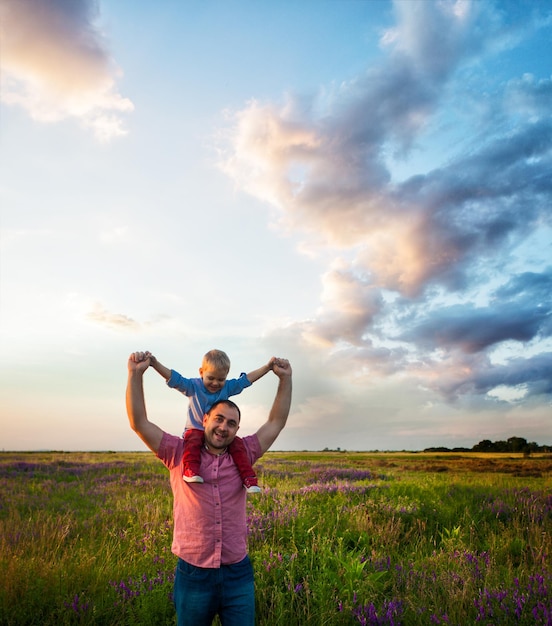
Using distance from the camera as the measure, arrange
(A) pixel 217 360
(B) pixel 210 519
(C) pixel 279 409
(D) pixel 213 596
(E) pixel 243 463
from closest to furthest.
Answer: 1. (D) pixel 213 596
2. (B) pixel 210 519
3. (E) pixel 243 463
4. (C) pixel 279 409
5. (A) pixel 217 360

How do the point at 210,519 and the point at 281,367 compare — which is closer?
the point at 210,519

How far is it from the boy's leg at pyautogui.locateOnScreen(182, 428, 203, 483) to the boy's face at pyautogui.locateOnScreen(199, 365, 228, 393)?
78.8 inches

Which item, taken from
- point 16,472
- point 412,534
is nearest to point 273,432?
point 412,534

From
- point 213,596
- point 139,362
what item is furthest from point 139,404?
point 213,596

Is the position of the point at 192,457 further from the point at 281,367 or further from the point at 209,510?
the point at 281,367

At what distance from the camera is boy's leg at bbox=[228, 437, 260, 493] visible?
3094 millimetres

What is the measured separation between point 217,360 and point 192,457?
86.5 inches

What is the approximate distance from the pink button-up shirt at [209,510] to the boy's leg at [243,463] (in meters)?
0.05

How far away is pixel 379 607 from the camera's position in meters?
4.47

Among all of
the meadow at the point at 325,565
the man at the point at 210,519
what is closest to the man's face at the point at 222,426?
the man at the point at 210,519

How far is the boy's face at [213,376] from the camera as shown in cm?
522

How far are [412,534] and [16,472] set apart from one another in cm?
1707

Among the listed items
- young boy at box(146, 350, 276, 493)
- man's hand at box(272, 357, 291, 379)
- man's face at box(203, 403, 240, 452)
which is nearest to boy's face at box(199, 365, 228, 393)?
young boy at box(146, 350, 276, 493)

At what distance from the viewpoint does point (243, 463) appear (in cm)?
316
